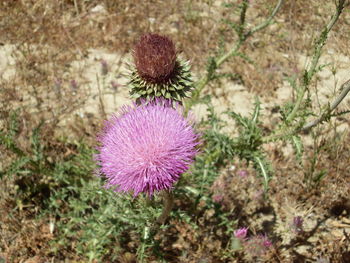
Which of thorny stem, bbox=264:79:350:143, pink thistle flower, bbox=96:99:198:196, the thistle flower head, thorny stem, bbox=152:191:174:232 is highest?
the thistle flower head

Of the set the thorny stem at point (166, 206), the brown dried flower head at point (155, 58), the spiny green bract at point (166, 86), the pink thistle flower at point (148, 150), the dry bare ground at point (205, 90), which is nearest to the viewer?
the pink thistle flower at point (148, 150)

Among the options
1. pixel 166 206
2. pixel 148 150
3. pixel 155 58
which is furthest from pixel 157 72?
pixel 166 206

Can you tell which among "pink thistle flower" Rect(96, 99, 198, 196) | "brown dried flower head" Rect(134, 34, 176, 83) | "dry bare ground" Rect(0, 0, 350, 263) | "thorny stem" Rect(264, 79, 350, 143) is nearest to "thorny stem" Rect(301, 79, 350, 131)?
"thorny stem" Rect(264, 79, 350, 143)

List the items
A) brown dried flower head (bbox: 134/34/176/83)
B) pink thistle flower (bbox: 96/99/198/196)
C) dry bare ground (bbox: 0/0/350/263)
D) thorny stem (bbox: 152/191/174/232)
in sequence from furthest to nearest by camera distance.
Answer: dry bare ground (bbox: 0/0/350/263), brown dried flower head (bbox: 134/34/176/83), thorny stem (bbox: 152/191/174/232), pink thistle flower (bbox: 96/99/198/196)

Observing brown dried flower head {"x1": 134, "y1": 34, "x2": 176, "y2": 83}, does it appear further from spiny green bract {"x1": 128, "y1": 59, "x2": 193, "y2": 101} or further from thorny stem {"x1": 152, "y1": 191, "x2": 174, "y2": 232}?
thorny stem {"x1": 152, "y1": 191, "x2": 174, "y2": 232}

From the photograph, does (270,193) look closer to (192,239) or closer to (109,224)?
(192,239)

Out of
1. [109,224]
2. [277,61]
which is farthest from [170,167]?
[277,61]

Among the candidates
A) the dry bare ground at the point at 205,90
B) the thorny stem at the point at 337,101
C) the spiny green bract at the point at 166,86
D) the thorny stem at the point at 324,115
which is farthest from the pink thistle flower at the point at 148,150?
the dry bare ground at the point at 205,90

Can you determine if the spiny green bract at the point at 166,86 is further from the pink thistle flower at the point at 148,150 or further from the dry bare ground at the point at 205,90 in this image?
the dry bare ground at the point at 205,90
